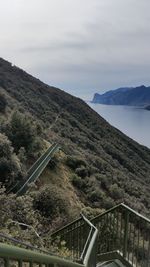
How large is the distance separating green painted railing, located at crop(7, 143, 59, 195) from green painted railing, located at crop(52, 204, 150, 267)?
976 cm

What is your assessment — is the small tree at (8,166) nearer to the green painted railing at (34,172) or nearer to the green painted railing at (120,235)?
the green painted railing at (34,172)

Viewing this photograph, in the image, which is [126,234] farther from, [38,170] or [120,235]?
[38,170]

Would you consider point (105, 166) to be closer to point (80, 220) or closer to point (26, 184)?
point (26, 184)

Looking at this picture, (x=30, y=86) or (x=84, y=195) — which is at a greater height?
(x=30, y=86)

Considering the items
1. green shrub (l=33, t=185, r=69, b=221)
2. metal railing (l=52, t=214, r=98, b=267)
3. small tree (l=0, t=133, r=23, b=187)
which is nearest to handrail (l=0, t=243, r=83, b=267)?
metal railing (l=52, t=214, r=98, b=267)

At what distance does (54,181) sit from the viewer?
24422mm

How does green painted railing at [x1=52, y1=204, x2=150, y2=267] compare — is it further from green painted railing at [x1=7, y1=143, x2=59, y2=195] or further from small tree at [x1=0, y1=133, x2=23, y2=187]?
small tree at [x1=0, y1=133, x2=23, y2=187]

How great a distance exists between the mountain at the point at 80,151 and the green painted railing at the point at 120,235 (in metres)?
7.62

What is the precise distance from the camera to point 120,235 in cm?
856

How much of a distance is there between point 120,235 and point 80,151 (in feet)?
105

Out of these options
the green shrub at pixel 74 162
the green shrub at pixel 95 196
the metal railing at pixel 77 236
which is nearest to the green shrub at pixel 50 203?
the metal railing at pixel 77 236

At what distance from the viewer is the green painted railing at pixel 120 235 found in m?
7.66

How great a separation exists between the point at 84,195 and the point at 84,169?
4457mm

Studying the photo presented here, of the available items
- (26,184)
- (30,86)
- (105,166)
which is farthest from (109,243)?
(30,86)
